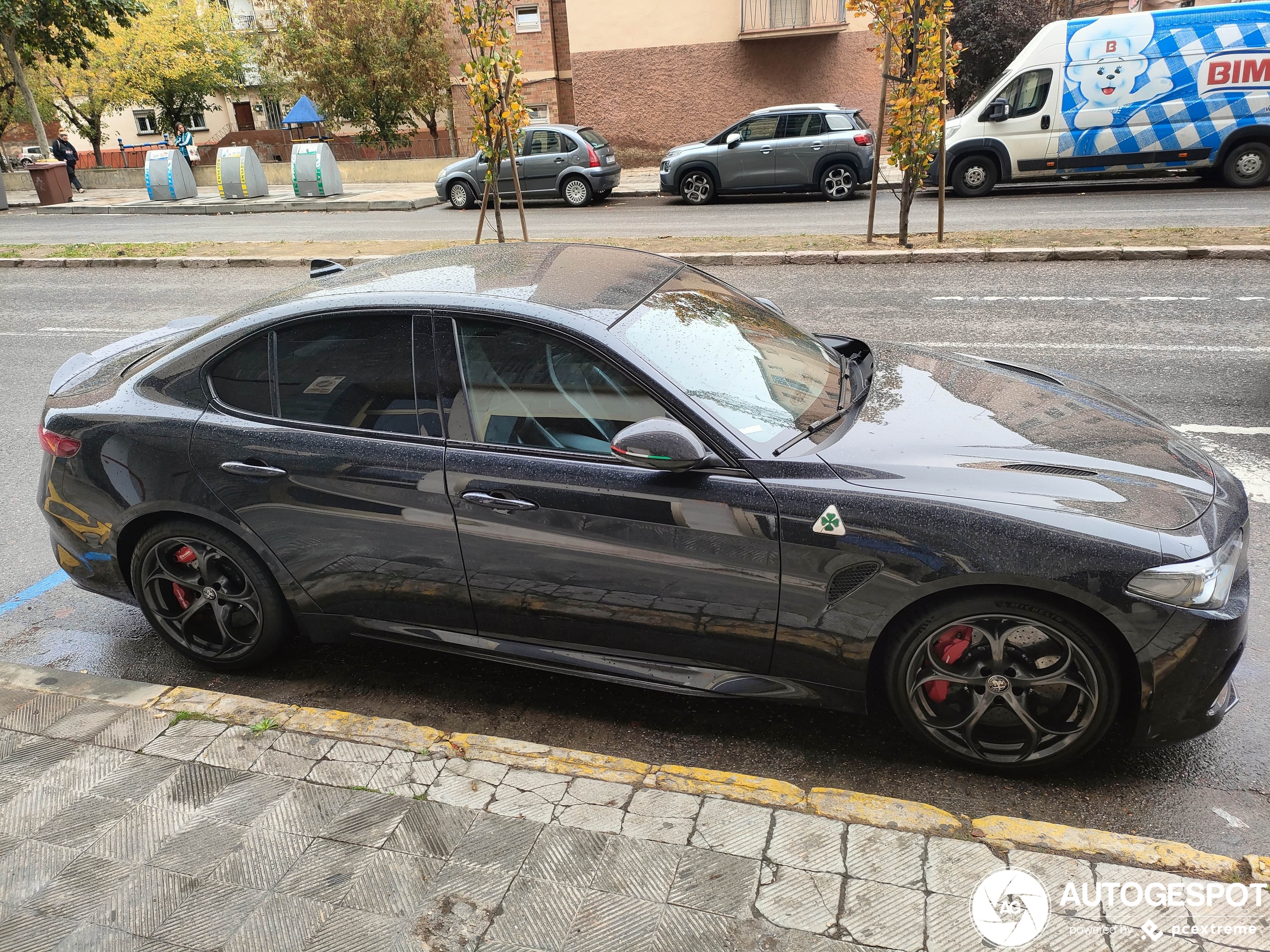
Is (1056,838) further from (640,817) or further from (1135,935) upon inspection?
(640,817)

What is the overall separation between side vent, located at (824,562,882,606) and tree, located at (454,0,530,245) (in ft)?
34.5

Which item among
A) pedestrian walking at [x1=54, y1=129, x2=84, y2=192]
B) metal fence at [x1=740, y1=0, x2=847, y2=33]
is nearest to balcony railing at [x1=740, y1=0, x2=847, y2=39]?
metal fence at [x1=740, y1=0, x2=847, y2=33]

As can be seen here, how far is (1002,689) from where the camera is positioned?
Result: 2932 mm

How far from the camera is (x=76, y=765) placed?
10.2ft

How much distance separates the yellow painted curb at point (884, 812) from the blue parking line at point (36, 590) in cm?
387

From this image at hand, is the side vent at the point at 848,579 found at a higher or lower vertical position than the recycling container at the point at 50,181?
lower

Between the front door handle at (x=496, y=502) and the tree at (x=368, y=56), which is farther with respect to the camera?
the tree at (x=368, y=56)

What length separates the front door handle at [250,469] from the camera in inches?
138

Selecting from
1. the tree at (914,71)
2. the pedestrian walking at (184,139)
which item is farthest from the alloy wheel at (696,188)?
the pedestrian walking at (184,139)

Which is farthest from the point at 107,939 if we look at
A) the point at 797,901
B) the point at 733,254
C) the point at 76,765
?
the point at 733,254

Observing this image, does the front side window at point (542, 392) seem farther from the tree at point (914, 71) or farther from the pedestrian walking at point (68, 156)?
the pedestrian walking at point (68, 156)

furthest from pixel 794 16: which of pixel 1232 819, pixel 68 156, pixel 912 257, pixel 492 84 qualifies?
pixel 1232 819

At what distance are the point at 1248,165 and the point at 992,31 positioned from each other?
12.1 metres

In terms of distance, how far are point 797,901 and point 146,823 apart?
6.42 ft
